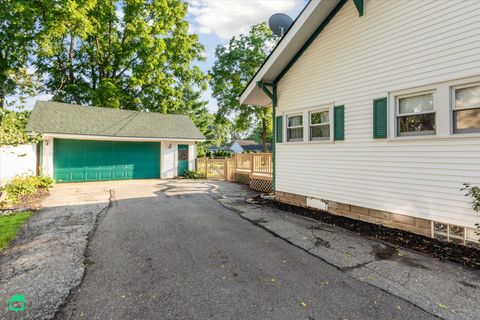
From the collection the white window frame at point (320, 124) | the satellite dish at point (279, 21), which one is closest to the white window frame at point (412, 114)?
the white window frame at point (320, 124)

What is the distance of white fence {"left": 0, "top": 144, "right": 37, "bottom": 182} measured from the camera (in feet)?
33.6

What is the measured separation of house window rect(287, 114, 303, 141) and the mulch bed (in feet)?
8.51

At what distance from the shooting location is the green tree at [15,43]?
15.6 meters

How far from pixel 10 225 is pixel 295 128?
8.50 m

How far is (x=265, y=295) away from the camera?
317cm

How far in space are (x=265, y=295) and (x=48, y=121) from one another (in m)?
16.6

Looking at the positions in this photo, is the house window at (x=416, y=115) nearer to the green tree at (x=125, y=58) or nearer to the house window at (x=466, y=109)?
the house window at (x=466, y=109)

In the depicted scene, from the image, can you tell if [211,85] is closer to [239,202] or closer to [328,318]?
[239,202]

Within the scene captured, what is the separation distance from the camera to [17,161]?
36.5 ft

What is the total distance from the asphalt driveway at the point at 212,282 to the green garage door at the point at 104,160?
34.9ft

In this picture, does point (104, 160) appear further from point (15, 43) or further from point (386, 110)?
point (386, 110)

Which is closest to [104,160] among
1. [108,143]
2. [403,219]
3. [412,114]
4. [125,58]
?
[108,143]

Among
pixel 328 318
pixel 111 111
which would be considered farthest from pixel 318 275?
pixel 111 111

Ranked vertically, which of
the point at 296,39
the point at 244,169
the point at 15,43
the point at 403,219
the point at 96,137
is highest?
the point at 15,43
